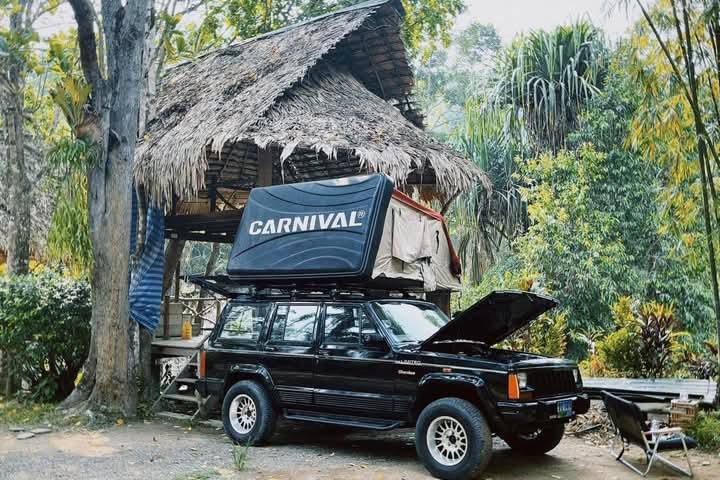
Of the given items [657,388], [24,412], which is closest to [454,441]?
[657,388]

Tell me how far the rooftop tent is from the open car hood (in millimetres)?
1061

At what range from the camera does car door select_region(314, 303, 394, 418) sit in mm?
6789

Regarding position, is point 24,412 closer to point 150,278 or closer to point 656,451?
point 150,278

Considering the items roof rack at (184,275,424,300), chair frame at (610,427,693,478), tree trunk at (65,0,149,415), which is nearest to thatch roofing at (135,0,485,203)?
tree trunk at (65,0,149,415)

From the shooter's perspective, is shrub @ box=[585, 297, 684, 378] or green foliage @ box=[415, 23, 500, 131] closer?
shrub @ box=[585, 297, 684, 378]

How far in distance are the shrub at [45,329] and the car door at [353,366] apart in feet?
16.4

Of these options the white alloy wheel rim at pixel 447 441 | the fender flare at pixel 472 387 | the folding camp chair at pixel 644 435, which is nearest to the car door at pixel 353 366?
the fender flare at pixel 472 387

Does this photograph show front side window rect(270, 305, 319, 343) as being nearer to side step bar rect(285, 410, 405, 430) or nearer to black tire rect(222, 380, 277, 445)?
black tire rect(222, 380, 277, 445)

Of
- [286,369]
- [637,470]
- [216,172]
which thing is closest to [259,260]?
[286,369]

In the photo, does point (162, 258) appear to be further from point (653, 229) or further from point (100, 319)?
point (653, 229)

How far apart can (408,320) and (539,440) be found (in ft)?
5.90

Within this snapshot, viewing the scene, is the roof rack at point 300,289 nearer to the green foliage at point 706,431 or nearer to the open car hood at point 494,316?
the open car hood at point 494,316

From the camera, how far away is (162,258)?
10922 mm

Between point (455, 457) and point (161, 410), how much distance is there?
212 inches
